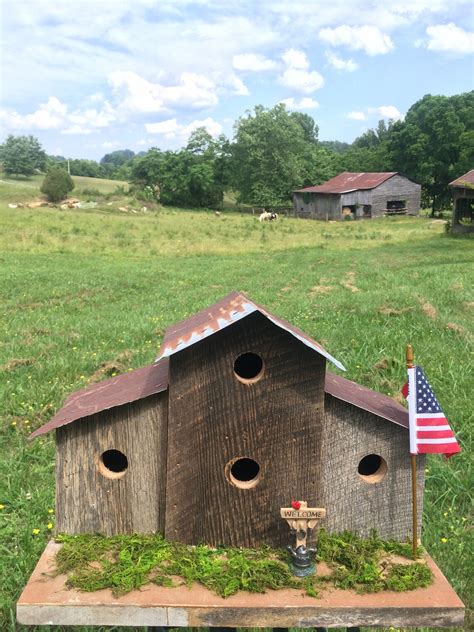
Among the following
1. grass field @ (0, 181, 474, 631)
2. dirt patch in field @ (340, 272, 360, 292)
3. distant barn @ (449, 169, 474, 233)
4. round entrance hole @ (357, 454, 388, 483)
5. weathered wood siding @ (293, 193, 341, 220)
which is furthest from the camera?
weathered wood siding @ (293, 193, 341, 220)

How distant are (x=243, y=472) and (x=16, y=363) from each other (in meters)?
5.52

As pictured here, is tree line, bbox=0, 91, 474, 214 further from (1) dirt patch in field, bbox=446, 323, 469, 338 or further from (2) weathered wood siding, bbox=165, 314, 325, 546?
(2) weathered wood siding, bbox=165, 314, 325, 546

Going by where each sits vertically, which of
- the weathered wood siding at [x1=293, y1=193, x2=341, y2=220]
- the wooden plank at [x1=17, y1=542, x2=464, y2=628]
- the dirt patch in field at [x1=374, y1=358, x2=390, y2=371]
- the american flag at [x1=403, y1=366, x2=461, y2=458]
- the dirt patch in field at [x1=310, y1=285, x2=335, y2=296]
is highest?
the weathered wood siding at [x1=293, y1=193, x2=341, y2=220]

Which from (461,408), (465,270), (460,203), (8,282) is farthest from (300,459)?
(460,203)

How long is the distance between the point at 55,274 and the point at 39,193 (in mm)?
41613

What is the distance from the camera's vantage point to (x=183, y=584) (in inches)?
75.6

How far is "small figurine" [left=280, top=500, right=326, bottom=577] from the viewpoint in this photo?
6.35ft

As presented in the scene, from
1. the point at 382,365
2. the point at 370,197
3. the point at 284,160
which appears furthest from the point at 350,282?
the point at 284,160

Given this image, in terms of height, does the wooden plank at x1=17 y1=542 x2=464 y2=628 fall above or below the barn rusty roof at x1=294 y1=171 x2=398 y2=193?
below

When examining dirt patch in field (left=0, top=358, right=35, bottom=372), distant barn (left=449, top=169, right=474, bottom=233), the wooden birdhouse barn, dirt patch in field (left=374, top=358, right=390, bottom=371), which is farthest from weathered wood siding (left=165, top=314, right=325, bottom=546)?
distant barn (left=449, top=169, right=474, bottom=233)

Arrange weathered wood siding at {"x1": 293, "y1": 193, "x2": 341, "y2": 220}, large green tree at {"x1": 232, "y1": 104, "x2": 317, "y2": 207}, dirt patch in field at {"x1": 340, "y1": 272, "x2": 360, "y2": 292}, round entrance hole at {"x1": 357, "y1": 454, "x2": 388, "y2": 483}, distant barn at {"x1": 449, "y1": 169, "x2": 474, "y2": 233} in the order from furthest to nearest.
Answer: large green tree at {"x1": 232, "y1": 104, "x2": 317, "y2": 207}
weathered wood siding at {"x1": 293, "y1": 193, "x2": 341, "y2": 220}
distant barn at {"x1": 449, "y1": 169, "x2": 474, "y2": 233}
dirt patch in field at {"x1": 340, "y1": 272, "x2": 360, "y2": 292}
round entrance hole at {"x1": 357, "y1": 454, "x2": 388, "y2": 483}

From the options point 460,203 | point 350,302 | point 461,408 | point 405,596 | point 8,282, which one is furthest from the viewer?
point 460,203

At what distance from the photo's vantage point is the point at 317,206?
2106 inches

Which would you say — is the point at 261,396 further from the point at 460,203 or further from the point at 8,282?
the point at 460,203
